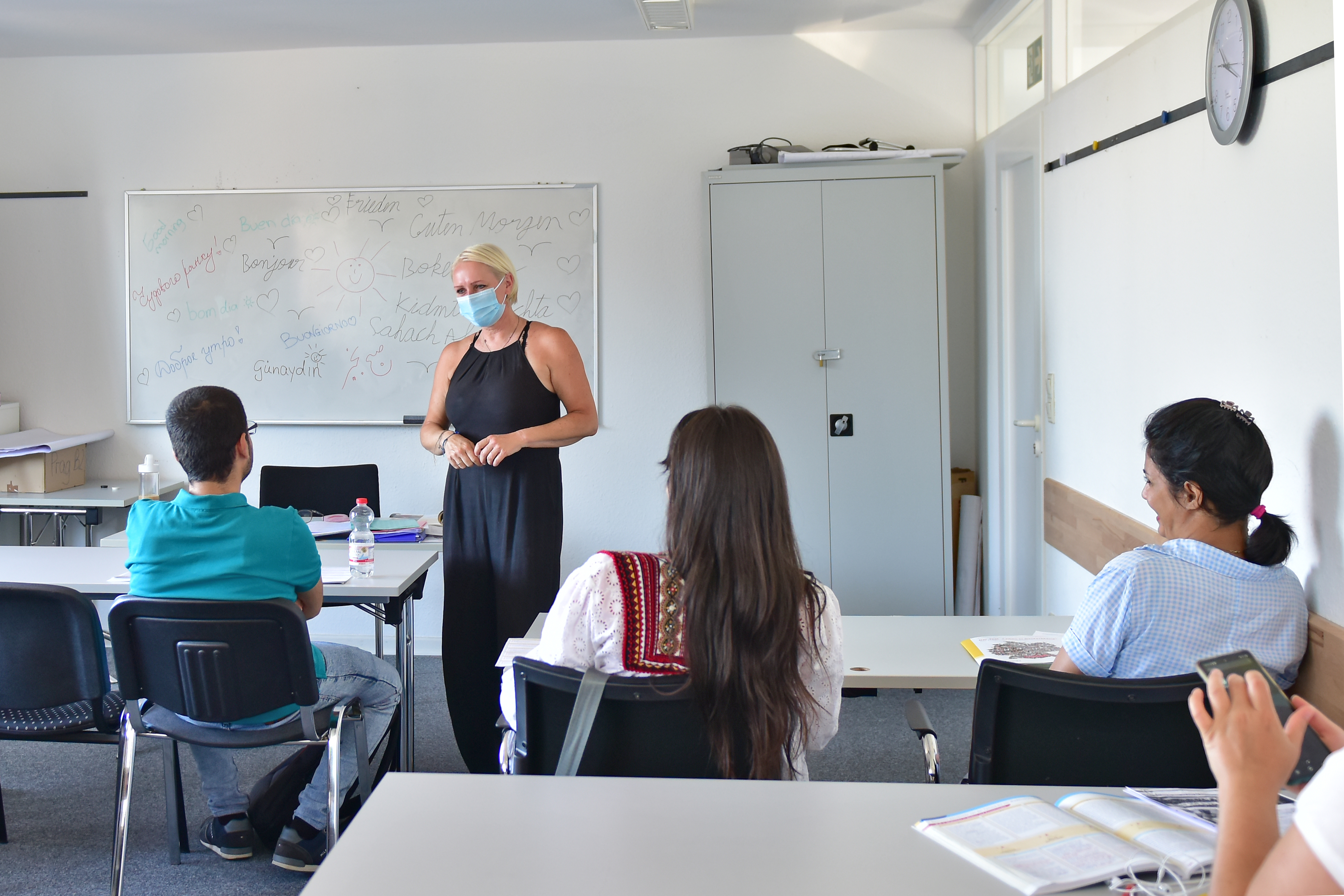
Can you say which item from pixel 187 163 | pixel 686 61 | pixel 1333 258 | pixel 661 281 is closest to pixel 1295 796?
pixel 1333 258

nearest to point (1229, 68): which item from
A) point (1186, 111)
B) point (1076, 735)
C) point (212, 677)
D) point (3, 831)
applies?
point (1186, 111)

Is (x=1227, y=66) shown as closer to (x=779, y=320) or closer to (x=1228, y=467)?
(x=1228, y=467)

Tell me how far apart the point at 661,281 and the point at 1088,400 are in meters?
1.99

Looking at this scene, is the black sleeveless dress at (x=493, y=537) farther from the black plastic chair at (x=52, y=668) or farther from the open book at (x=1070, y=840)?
the open book at (x=1070, y=840)

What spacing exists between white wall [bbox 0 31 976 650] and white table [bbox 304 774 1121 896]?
3268mm

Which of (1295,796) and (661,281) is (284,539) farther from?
(661,281)

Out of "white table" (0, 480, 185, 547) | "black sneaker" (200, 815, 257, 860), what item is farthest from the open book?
"white table" (0, 480, 185, 547)

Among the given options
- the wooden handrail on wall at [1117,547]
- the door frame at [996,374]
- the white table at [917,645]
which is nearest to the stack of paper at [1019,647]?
the white table at [917,645]

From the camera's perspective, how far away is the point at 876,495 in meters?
4.18

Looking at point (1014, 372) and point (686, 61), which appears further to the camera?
point (686, 61)

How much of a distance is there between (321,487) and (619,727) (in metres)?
2.69

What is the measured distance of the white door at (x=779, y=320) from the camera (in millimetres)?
4113

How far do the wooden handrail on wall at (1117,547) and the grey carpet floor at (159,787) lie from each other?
747mm

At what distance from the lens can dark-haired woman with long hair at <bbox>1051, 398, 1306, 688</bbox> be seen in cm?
173
